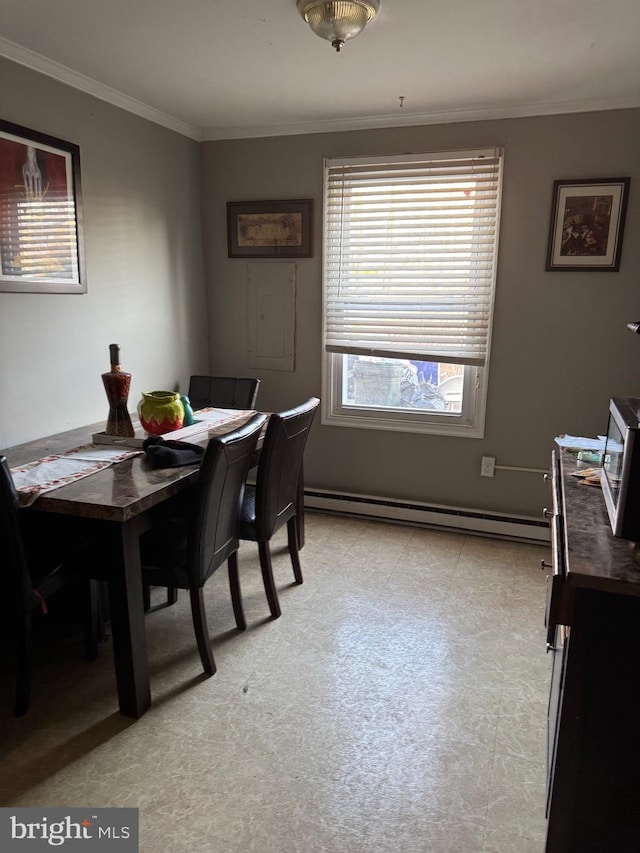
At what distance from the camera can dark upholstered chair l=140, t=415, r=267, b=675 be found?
1835mm

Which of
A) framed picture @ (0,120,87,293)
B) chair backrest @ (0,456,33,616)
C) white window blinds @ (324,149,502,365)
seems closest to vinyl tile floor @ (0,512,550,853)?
chair backrest @ (0,456,33,616)

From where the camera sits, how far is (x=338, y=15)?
184 cm

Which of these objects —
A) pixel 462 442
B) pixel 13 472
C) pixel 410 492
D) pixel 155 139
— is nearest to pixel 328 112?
pixel 155 139

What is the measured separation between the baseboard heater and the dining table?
1677 millimetres

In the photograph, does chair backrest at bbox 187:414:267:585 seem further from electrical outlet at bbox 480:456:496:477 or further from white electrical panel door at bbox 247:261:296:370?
electrical outlet at bbox 480:456:496:477

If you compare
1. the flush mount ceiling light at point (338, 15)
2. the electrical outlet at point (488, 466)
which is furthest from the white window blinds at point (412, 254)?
the flush mount ceiling light at point (338, 15)

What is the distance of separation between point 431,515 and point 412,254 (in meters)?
1.51

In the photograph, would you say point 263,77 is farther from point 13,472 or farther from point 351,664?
point 351,664

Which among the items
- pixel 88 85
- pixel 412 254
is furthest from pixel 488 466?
pixel 88 85

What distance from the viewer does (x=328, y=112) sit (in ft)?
9.89

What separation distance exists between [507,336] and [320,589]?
1673mm

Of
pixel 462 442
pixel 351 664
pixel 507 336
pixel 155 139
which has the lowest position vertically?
pixel 351 664

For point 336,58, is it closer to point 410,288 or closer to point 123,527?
point 410,288

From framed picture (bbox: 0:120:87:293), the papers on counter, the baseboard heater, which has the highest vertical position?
framed picture (bbox: 0:120:87:293)
